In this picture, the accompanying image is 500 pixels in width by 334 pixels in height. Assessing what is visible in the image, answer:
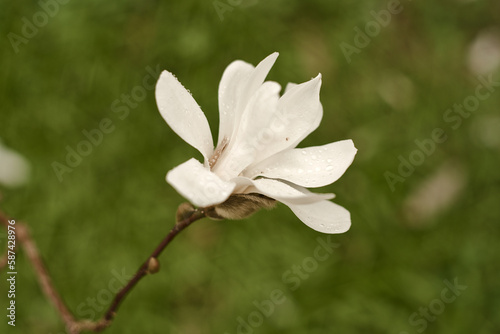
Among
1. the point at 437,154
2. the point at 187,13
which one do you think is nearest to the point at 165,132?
the point at 187,13

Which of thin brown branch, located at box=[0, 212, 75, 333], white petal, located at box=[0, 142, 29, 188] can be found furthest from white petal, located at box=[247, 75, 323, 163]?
white petal, located at box=[0, 142, 29, 188]

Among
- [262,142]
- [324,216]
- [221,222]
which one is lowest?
[221,222]

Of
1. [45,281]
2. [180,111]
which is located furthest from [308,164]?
[45,281]

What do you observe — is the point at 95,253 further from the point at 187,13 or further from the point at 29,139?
the point at 187,13

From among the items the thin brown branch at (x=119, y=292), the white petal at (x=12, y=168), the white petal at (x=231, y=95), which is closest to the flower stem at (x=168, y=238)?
the thin brown branch at (x=119, y=292)

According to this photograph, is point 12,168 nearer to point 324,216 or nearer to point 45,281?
point 45,281

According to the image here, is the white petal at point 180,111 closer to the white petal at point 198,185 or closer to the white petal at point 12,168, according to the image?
the white petal at point 198,185
